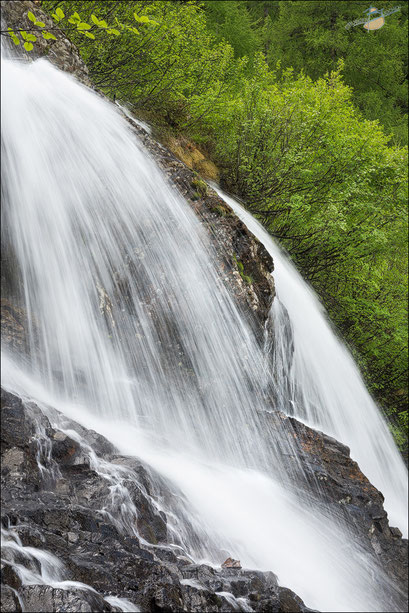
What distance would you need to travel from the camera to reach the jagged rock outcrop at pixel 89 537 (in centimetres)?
297

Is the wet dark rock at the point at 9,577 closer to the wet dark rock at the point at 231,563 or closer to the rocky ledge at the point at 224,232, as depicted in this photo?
the wet dark rock at the point at 231,563

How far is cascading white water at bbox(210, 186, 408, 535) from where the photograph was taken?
804 cm

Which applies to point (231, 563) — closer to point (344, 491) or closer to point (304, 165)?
point (344, 491)

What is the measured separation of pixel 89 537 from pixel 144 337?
2923 millimetres

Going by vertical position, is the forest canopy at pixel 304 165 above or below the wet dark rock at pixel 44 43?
above

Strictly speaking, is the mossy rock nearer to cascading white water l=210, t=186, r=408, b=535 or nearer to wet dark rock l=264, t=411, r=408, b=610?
cascading white water l=210, t=186, r=408, b=535

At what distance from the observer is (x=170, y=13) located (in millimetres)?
12672

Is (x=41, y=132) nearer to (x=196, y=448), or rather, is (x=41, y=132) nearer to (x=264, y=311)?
(x=264, y=311)

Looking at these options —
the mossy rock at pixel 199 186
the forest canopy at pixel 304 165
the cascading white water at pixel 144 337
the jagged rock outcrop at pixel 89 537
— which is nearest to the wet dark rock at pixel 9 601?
the jagged rock outcrop at pixel 89 537

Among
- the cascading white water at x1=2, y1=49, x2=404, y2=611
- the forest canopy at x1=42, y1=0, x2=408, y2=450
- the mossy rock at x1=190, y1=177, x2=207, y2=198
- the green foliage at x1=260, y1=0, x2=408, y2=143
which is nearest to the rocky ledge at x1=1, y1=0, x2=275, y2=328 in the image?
the mossy rock at x1=190, y1=177, x2=207, y2=198

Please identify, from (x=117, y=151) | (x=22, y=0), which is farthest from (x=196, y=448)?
(x=22, y=0)

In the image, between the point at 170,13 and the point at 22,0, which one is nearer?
the point at 22,0

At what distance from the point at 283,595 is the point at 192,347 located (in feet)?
10.7

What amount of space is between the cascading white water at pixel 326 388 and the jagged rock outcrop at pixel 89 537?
12.1 feet
